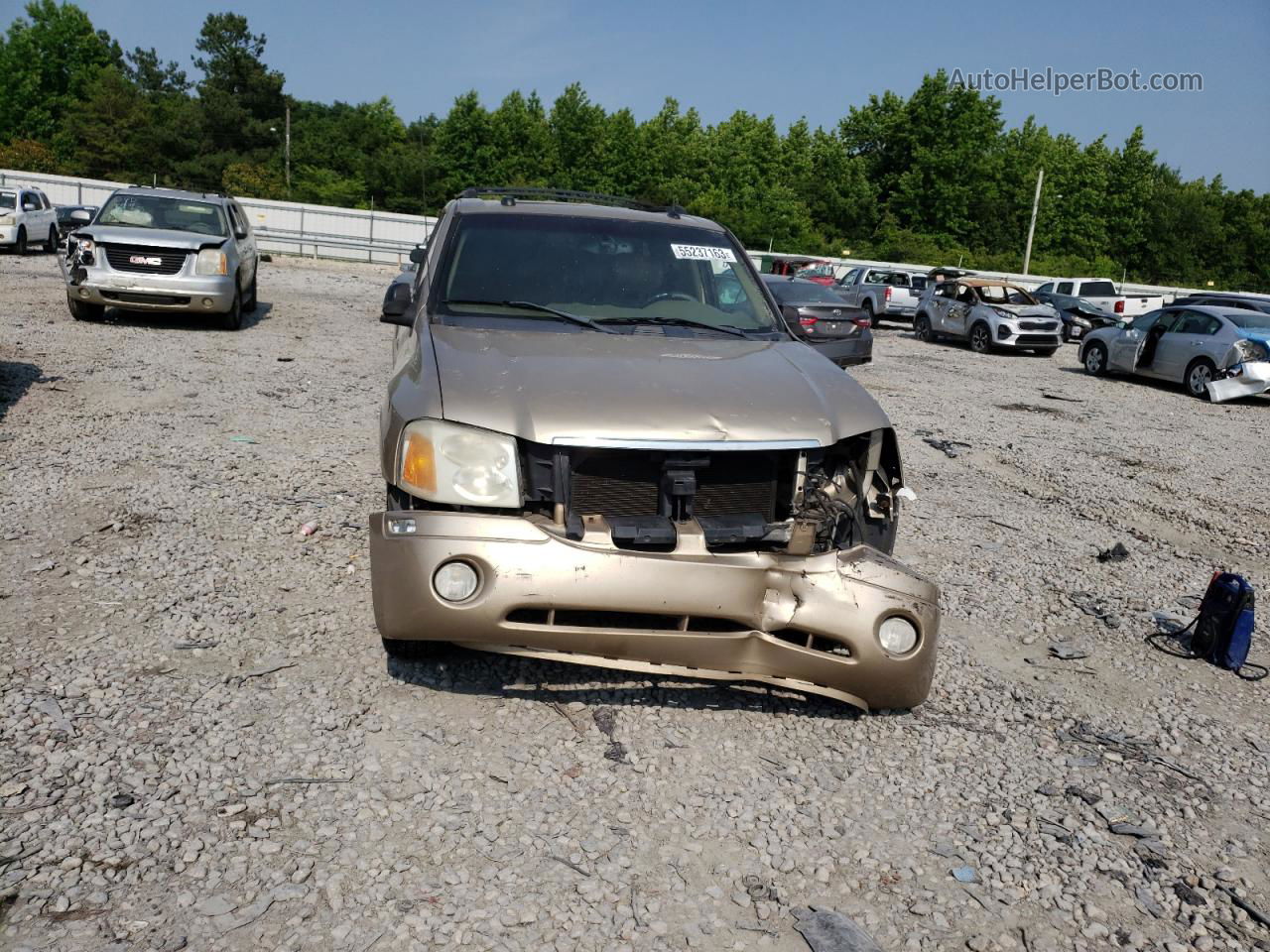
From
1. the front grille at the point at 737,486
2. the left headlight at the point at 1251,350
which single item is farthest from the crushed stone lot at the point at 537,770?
the left headlight at the point at 1251,350

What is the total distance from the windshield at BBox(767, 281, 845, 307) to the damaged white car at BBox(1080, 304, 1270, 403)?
4.91 meters

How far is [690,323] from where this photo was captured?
4.86 metres

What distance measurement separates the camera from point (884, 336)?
26.4 m

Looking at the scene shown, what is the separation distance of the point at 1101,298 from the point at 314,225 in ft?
101

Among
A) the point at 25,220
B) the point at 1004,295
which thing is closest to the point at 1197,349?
the point at 1004,295

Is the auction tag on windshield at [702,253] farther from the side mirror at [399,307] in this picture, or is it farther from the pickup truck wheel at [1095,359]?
the pickup truck wheel at [1095,359]

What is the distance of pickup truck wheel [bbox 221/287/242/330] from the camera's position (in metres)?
14.6

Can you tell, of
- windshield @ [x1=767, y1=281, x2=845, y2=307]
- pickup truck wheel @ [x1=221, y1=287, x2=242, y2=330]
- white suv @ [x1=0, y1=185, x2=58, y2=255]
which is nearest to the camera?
pickup truck wheel @ [x1=221, y1=287, x2=242, y2=330]

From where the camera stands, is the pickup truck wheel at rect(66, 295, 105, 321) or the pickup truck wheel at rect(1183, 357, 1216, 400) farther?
the pickup truck wheel at rect(1183, 357, 1216, 400)

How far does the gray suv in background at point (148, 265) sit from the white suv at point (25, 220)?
42.8 ft

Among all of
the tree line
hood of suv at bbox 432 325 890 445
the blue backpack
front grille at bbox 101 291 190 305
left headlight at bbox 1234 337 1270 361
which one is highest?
the tree line

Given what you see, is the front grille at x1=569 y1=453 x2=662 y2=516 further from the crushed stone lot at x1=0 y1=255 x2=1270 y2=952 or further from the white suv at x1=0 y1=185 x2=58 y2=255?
the white suv at x1=0 y1=185 x2=58 y2=255

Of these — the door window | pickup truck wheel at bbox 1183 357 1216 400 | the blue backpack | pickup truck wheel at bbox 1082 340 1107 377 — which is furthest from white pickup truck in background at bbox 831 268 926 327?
the blue backpack

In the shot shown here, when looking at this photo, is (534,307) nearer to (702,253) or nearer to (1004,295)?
(702,253)
